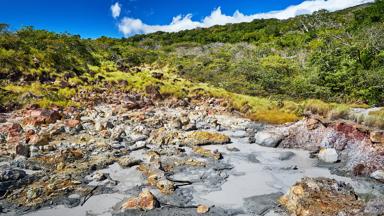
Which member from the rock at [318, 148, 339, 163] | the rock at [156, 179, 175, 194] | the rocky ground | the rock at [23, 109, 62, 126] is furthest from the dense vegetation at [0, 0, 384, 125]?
the rock at [156, 179, 175, 194]

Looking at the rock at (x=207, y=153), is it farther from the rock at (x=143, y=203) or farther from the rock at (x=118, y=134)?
the rock at (x=143, y=203)

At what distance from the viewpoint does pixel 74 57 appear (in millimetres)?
29156

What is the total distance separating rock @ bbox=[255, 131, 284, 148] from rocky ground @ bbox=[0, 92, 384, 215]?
0.04 metres

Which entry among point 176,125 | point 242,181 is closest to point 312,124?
point 242,181

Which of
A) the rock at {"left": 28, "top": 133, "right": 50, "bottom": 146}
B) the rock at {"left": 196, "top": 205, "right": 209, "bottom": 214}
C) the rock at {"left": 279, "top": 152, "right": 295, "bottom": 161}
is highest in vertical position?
the rock at {"left": 28, "top": 133, "right": 50, "bottom": 146}

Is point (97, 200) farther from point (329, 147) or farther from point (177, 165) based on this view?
point (329, 147)

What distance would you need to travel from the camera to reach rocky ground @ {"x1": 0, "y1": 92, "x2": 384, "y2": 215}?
24.7 feet

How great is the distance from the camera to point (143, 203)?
7.48m

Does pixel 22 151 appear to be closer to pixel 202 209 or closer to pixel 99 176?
pixel 99 176

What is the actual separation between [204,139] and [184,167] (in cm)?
270

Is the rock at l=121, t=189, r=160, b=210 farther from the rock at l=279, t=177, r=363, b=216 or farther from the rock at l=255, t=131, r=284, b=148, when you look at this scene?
the rock at l=255, t=131, r=284, b=148

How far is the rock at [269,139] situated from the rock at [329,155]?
1.82 m

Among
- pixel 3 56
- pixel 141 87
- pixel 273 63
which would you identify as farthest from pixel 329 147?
pixel 3 56

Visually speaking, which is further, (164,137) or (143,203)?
(164,137)
